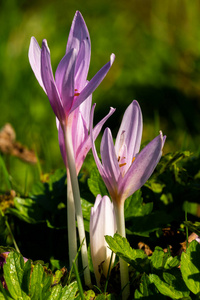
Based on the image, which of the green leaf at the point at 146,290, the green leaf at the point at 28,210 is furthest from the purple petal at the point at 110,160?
the green leaf at the point at 28,210

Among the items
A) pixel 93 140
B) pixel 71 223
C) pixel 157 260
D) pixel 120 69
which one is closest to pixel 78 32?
pixel 93 140

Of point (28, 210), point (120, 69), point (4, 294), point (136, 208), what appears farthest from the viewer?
point (120, 69)

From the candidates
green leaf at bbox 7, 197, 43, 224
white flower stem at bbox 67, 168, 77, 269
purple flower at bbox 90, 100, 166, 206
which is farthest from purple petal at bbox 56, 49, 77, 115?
green leaf at bbox 7, 197, 43, 224

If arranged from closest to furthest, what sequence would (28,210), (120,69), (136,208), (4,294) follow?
(4,294), (136,208), (28,210), (120,69)

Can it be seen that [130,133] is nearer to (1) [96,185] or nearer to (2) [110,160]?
(2) [110,160]

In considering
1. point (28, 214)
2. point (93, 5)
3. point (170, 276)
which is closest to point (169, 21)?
point (93, 5)

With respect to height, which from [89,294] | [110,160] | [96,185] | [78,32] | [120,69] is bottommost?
[89,294]

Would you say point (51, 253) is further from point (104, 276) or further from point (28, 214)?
point (104, 276)
